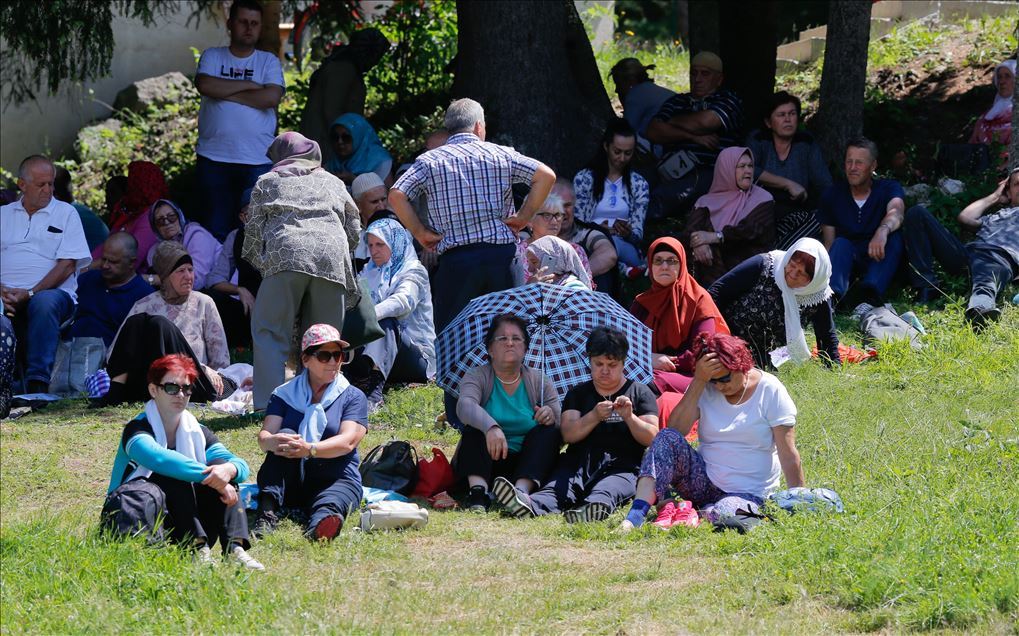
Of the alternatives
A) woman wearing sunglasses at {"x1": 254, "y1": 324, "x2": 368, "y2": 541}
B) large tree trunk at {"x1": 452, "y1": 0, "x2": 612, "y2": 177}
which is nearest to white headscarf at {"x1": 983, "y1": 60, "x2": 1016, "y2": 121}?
large tree trunk at {"x1": 452, "y1": 0, "x2": 612, "y2": 177}

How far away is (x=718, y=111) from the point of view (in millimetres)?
11398

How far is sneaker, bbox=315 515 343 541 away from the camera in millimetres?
6180

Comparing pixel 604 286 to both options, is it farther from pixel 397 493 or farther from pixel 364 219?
pixel 397 493

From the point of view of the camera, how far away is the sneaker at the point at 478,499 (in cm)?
687

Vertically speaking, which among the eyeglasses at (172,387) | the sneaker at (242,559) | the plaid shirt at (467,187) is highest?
the plaid shirt at (467,187)

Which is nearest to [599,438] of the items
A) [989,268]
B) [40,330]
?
[989,268]

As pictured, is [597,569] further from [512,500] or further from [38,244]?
[38,244]

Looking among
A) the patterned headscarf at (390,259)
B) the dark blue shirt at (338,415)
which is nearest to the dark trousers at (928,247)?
the patterned headscarf at (390,259)

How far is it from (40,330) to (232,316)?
1473 millimetres

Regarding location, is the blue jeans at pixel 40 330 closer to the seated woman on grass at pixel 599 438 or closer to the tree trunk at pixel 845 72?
the seated woman on grass at pixel 599 438

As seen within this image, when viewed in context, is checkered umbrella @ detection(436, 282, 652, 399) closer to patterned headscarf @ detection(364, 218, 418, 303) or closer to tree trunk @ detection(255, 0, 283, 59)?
patterned headscarf @ detection(364, 218, 418, 303)

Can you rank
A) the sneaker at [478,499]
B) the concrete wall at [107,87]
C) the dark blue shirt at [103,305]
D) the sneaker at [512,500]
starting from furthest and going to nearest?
1. the concrete wall at [107,87]
2. the dark blue shirt at [103,305]
3. the sneaker at [478,499]
4. the sneaker at [512,500]

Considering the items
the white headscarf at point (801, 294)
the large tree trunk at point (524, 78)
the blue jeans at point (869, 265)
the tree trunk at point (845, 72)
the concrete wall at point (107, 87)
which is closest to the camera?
the white headscarf at point (801, 294)

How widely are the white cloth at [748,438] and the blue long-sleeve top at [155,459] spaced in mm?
2193
